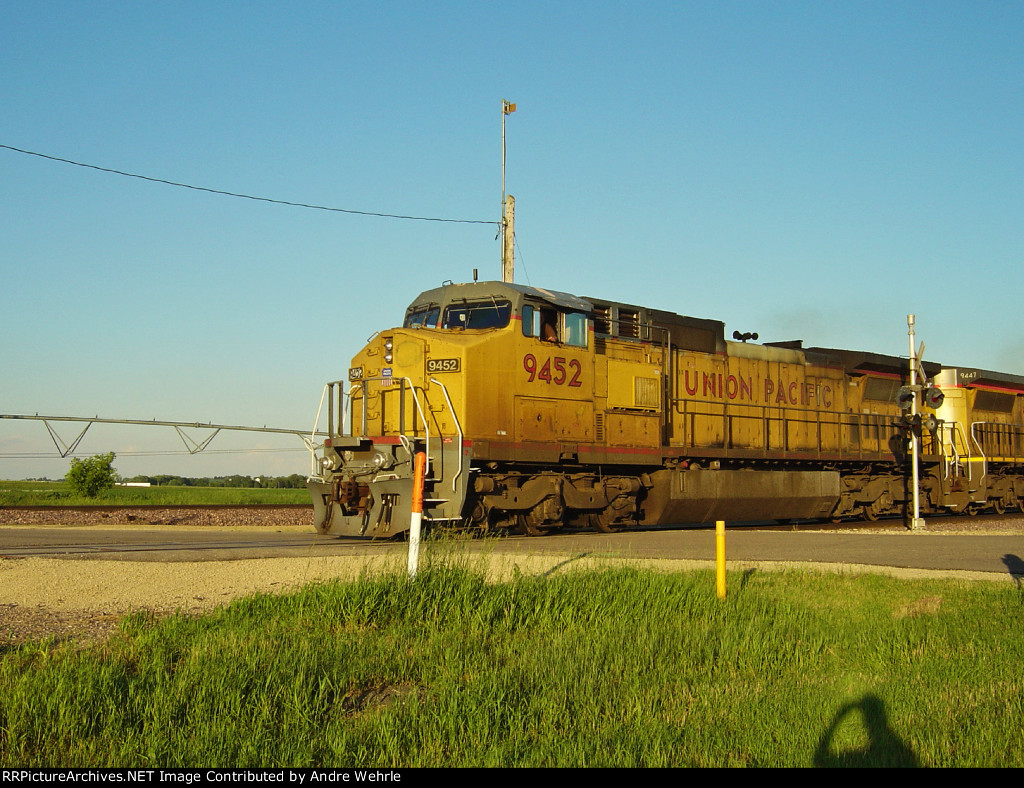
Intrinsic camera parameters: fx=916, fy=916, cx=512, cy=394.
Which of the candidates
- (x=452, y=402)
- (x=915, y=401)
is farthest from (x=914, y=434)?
(x=452, y=402)

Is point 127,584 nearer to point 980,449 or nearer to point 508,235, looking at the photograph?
point 508,235

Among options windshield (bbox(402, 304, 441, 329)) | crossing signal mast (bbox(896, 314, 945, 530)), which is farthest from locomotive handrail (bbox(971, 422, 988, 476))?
windshield (bbox(402, 304, 441, 329))

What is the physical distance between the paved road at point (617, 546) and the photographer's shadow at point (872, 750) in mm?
4469

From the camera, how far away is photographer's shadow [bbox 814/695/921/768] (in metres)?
4.36

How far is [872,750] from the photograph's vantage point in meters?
4.52

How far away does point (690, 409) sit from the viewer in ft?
60.2

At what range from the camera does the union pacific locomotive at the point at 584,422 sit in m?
14.5

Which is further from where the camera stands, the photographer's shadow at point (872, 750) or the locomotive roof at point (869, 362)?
the locomotive roof at point (869, 362)

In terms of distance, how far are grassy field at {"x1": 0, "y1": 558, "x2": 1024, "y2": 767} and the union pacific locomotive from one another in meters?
6.42

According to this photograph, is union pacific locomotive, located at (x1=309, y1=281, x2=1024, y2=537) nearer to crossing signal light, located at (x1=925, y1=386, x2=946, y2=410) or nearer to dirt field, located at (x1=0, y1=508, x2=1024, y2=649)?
crossing signal light, located at (x1=925, y1=386, x2=946, y2=410)

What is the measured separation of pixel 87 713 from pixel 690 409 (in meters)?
15.0

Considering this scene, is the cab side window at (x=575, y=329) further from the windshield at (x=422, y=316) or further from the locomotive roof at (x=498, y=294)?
the windshield at (x=422, y=316)

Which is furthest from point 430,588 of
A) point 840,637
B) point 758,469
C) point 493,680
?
point 758,469

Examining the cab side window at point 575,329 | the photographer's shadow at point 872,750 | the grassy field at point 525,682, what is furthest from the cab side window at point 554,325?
the photographer's shadow at point 872,750
